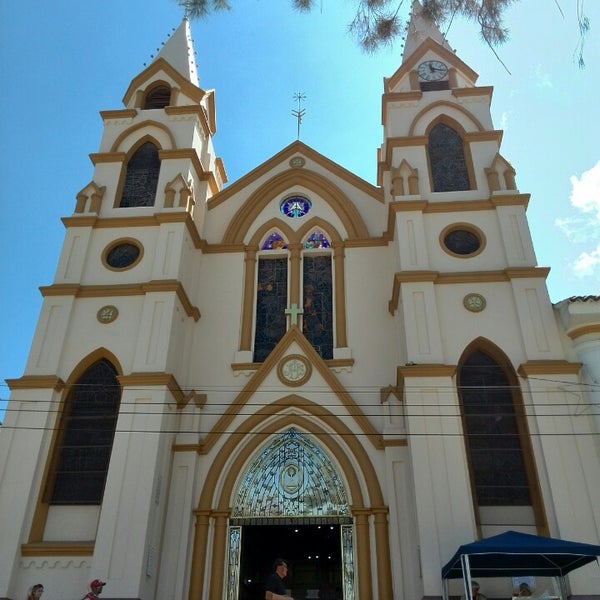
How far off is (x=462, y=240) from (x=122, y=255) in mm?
7677

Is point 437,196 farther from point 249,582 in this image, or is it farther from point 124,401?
point 249,582

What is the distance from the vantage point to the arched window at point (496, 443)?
12.1 metres

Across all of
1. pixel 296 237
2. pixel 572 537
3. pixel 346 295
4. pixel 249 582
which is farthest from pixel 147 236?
pixel 572 537

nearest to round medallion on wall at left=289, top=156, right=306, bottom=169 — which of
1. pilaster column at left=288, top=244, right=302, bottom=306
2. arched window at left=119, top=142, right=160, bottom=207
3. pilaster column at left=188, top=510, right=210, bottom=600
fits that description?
pilaster column at left=288, top=244, right=302, bottom=306

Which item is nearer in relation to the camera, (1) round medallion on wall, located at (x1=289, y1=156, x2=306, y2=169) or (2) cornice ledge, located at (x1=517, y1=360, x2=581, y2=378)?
(2) cornice ledge, located at (x1=517, y1=360, x2=581, y2=378)

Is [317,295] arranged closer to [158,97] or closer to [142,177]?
[142,177]

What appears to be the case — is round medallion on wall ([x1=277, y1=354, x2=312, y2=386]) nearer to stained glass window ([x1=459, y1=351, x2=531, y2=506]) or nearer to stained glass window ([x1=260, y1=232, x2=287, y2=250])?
stained glass window ([x1=459, y1=351, x2=531, y2=506])

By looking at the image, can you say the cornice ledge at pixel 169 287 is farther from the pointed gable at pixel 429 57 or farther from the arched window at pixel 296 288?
the pointed gable at pixel 429 57

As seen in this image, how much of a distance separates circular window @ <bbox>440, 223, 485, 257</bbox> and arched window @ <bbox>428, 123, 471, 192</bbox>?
49.7 inches

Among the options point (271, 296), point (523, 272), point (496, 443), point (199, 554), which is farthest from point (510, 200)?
point (199, 554)

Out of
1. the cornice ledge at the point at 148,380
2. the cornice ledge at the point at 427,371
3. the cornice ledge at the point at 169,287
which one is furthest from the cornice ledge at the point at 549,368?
the cornice ledge at the point at 169,287

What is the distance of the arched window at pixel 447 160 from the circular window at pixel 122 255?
277 inches

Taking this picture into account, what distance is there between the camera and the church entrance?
16031 millimetres

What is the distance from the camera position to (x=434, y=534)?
11.3 meters
